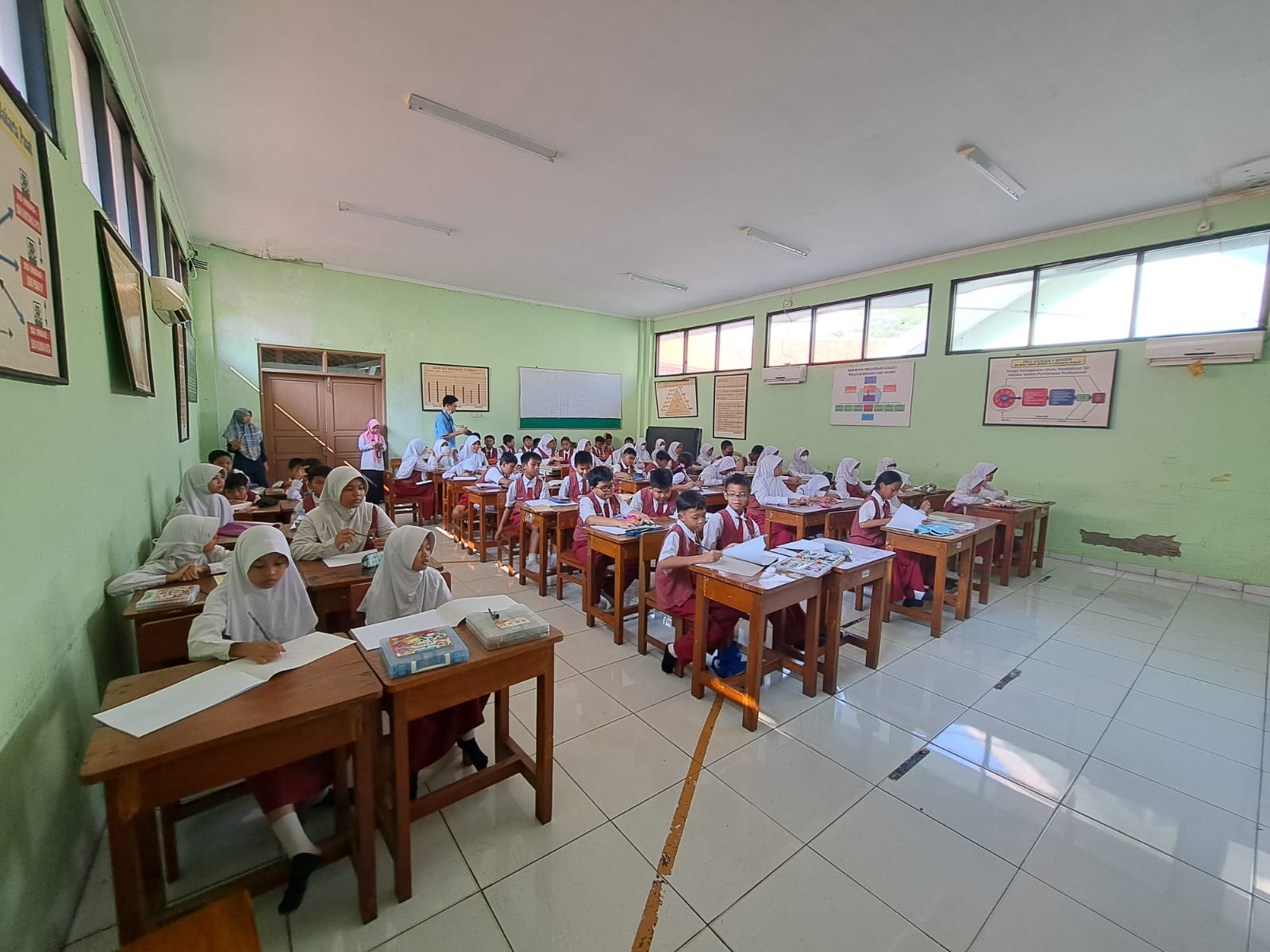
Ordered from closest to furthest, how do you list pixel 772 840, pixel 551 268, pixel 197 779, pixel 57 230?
pixel 197 779
pixel 57 230
pixel 772 840
pixel 551 268

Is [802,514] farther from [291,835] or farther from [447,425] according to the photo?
[447,425]

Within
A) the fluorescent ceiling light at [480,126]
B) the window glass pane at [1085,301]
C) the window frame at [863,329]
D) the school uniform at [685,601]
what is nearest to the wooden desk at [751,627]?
the school uniform at [685,601]

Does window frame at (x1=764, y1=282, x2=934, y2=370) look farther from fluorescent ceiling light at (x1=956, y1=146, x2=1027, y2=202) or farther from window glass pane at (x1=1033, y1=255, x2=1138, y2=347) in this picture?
fluorescent ceiling light at (x1=956, y1=146, x2=1027, y2=202)

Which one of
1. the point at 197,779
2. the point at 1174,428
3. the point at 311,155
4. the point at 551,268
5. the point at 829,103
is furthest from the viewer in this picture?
the point at 551,268

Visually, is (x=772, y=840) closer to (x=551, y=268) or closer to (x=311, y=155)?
(x=311, y=155)

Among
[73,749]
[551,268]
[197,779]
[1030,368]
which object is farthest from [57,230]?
[1030,368]

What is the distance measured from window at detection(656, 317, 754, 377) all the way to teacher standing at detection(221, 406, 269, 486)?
282 inches

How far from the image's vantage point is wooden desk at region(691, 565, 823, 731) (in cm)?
235

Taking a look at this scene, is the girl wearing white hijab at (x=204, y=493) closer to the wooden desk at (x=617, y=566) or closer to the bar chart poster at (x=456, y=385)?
the wooden desk at (x=617, y=566)

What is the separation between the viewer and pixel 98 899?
4.73 feet

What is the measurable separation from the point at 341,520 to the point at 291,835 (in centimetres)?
172

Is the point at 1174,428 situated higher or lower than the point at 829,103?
lower

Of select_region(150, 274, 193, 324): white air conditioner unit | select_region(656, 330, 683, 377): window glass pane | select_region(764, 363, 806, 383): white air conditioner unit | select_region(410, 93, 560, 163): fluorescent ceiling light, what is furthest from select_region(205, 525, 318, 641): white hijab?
select_region(656, 330, 683, 377): window glass pane

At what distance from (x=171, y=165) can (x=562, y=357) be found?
6.12 meters
